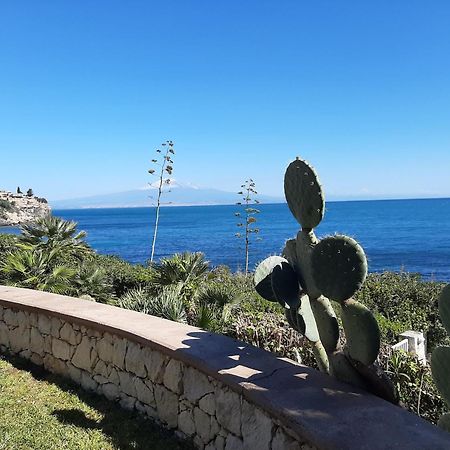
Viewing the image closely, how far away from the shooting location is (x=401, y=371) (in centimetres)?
414

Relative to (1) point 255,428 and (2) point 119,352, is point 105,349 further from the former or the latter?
(1) point 255,428

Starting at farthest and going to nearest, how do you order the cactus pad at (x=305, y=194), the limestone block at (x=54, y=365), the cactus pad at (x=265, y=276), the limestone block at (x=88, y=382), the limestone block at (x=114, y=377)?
the limestone block at (x=54, y=365), the limestone block at (x=88, y=382), the limestone block at (x=114, y=377), the cactus pad at (x=265, y=276), the cactus pad at (x=305, y=194)

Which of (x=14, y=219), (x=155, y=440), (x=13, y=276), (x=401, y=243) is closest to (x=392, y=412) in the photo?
(x=155, y=440)

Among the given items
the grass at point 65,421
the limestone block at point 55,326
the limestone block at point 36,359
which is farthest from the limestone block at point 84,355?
the limestone block at point 36,359

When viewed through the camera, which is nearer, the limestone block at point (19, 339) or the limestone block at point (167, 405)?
the limestone block at point (167, 405)

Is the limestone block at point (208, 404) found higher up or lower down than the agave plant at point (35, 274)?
lower down

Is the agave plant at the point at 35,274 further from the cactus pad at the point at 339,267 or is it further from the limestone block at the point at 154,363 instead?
the cactus pad at the point at 339,267

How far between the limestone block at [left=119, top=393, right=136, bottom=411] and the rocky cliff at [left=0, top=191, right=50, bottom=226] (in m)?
90.1

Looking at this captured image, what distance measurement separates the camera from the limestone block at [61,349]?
18.0 ft

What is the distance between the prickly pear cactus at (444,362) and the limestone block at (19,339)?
197 inches

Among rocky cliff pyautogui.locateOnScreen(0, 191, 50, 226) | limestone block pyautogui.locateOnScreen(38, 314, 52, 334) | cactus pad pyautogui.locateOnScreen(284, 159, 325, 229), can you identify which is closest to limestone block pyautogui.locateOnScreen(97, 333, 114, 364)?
limestone block pyautogui.locateOnScreen(38, 314, 52, 334)


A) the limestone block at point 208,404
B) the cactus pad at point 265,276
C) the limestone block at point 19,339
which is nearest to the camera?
the limestone block at point 208,404

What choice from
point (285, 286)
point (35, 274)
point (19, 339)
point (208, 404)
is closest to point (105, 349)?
point (208, 404)

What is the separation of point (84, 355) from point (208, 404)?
6.74 feet
